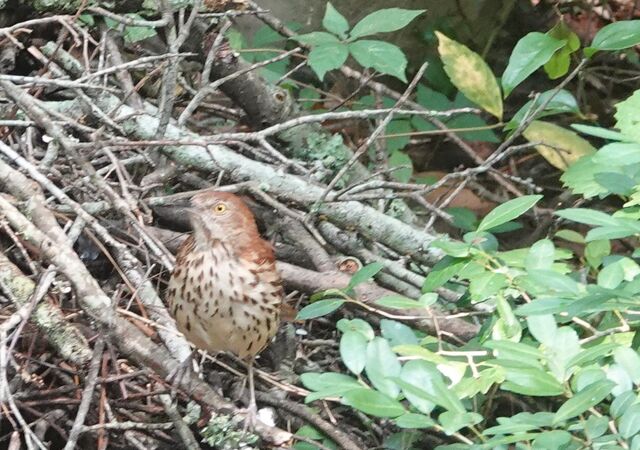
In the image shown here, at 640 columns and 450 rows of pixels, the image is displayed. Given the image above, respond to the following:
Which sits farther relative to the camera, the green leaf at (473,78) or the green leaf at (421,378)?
the green leaf at (473,78)

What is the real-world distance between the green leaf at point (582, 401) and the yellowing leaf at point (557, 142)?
2374mm

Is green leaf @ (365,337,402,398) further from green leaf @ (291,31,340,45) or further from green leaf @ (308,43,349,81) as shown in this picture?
green leaf @ (291,31,340,45)

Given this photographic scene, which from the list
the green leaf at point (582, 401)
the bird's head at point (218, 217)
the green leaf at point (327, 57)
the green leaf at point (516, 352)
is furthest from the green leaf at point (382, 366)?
the green leaf at point (327, 57)

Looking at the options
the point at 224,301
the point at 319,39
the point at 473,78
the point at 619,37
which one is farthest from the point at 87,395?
the point at 473,78

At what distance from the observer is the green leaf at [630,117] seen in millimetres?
2633

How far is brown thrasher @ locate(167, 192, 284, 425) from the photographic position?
2.50 m

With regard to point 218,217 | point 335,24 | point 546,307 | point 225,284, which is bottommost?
point 225,284

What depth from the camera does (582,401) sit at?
60.9 inches

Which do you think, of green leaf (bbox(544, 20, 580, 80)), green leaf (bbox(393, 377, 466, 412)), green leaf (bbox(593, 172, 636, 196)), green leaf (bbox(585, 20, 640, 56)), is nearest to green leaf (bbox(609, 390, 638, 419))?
green leaf (bbox(393, 377, 466, 412))

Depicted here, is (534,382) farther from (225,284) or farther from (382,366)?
(225,284)

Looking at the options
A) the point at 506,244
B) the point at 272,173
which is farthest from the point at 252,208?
the point at 506,244

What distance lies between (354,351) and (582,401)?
44 cm

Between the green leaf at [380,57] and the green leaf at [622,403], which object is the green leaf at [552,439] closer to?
the green leaf at [622,403]

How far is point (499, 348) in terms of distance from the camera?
169 cm
